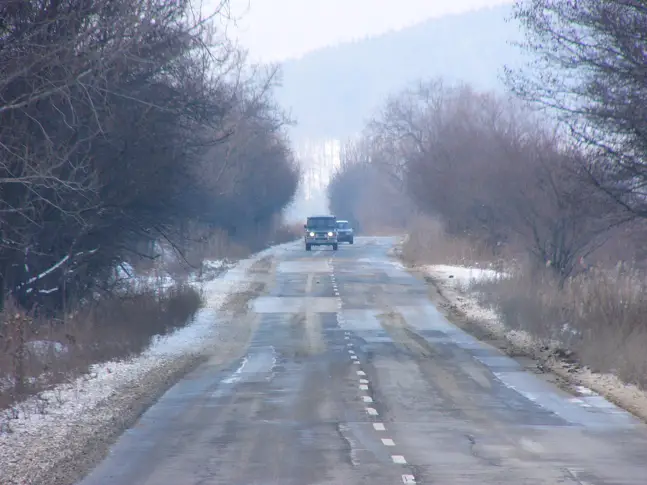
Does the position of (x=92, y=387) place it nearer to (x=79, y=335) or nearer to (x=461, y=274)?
(x=79, y=335)

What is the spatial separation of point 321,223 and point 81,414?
194 feet

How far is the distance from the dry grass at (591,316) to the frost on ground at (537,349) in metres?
0.22

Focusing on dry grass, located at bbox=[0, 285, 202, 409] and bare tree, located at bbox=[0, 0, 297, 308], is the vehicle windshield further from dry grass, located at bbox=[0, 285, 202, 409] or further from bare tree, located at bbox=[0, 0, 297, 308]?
bare tree, located at bbox=[0, 0, 297, 308]

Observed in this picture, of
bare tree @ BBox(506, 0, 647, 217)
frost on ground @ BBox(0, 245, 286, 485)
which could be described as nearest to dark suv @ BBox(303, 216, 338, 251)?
frost on ground @ BBox(0, 245, 286, 485)

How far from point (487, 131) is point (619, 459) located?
49.7 metres

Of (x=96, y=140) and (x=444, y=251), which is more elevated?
(x=96, y=140)

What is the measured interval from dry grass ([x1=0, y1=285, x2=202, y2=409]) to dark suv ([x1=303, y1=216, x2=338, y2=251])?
40.2 m

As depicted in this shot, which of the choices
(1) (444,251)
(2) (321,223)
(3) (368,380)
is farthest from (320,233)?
(3) (368,380)

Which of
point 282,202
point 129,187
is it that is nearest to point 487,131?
point 282,202

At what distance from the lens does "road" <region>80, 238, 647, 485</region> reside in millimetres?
10648

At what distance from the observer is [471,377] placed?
18703mm

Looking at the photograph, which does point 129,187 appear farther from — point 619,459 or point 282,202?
point 282,202

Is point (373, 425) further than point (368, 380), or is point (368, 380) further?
point (368, 380)

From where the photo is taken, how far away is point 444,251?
56156 mm
